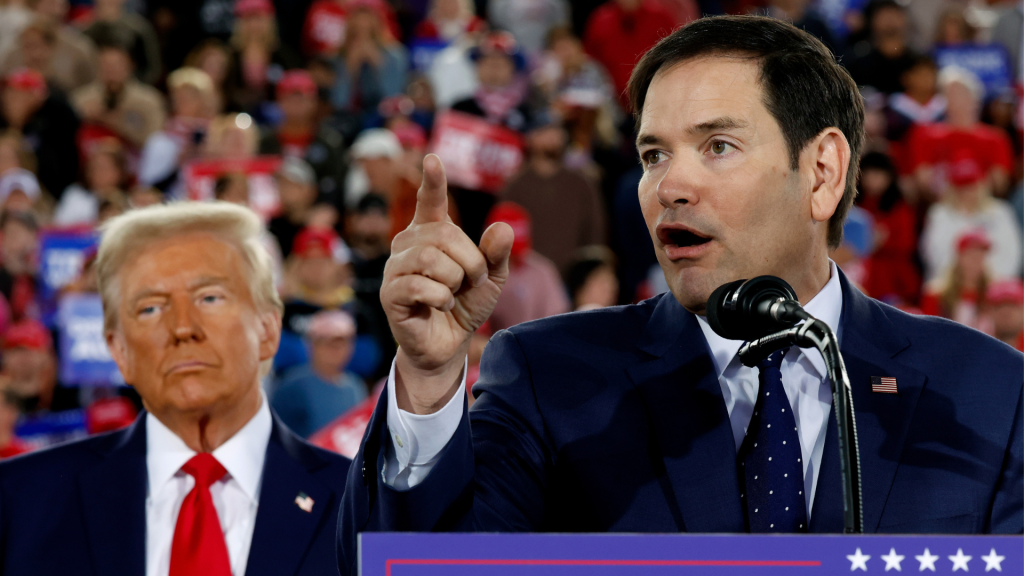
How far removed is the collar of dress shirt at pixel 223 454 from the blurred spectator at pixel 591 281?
14.3 feet

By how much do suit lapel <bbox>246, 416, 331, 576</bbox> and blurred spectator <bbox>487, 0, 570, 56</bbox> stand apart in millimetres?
8304

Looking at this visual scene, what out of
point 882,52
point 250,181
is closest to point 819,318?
point 250,181

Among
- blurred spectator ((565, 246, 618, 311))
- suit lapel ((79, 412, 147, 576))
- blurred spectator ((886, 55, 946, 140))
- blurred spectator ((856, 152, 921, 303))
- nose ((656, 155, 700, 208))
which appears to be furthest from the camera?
blurred spectator ((886, 55, 946, 140))

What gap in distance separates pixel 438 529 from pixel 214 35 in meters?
9.40

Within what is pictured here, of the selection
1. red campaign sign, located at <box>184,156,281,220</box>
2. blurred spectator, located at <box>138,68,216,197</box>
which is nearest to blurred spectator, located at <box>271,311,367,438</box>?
red campaign sign, located at <box>184,156,281,220</box>

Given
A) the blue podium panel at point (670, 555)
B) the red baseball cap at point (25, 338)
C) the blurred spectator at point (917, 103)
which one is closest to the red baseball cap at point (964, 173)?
the blurred spectator at point (917, 103)

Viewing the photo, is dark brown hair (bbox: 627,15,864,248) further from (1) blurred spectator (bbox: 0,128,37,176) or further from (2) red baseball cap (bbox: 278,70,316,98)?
(1) blurred spectator (bbox: 0,128,37,176)

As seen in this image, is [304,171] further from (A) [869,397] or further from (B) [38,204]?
(A) [869,397]

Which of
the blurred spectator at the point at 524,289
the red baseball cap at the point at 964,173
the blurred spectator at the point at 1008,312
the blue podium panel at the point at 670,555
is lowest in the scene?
the blue podium panel at the point at 670,555

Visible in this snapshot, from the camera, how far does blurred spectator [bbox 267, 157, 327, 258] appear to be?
24.7 feet

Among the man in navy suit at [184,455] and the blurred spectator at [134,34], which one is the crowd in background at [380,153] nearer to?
the blurred spectator at [134,34]

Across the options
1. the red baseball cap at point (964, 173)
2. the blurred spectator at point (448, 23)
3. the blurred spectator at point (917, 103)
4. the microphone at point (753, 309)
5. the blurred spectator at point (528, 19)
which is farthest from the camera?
the blurred spectator at point (528, 19)

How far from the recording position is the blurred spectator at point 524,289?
268 inches

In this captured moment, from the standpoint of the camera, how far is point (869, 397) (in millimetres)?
1828
